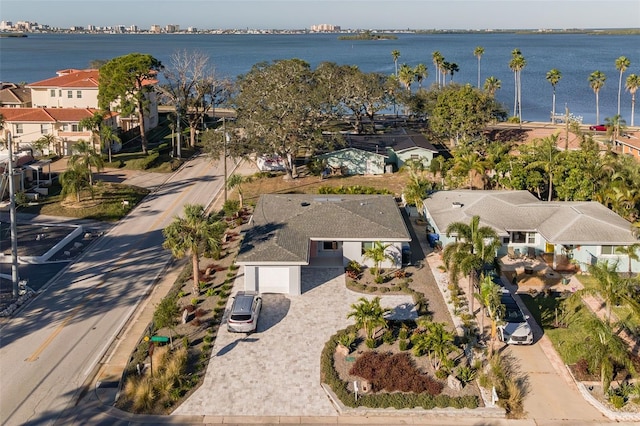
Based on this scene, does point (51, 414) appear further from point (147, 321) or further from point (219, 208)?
point (219, 208)

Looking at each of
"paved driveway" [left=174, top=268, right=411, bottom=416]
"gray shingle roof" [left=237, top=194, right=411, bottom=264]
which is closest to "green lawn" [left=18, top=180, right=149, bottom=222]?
"gray shingle roof" [left=237, top=194, right=411, bottom=264]

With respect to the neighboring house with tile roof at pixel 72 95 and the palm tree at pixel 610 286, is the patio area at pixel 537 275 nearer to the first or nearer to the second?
the palm tree at pixel 610 286

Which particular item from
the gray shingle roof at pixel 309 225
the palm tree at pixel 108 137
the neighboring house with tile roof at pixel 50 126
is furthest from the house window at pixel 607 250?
the neighboring house with tile roof at pixel 50 126

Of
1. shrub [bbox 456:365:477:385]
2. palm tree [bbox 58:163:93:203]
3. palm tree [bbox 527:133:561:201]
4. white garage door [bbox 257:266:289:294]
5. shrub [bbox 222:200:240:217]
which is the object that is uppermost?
palm tree [bbox 527:133:561:201]

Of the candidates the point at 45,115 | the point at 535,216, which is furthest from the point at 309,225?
the point at 45,115

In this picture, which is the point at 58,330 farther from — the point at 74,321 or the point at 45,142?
the point at 45,142

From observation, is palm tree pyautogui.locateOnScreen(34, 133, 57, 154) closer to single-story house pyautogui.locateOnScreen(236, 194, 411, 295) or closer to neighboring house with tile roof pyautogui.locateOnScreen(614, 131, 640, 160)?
single-story house pyautogui.locateOnScreen(236, 194, 411, 295)
